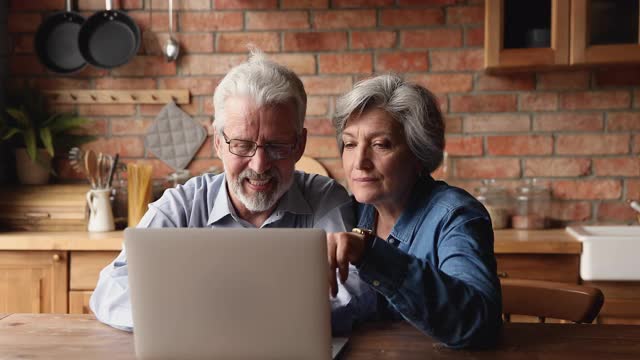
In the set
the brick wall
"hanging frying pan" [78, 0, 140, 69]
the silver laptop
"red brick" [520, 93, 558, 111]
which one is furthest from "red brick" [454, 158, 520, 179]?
the silver laptop

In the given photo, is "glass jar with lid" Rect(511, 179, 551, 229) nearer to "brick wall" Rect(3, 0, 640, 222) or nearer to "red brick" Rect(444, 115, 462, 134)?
"brick wall" Rect(3, 0, 640, 222)

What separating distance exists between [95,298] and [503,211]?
78.6 inches

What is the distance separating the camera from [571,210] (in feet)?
10.4

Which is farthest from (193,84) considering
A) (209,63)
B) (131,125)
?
(131,125)

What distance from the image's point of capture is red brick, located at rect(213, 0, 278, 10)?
3219 millimetres

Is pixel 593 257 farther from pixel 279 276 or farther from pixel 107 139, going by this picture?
pixel 107 139

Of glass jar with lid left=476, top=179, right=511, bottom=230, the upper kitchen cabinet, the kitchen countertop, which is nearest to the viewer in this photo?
the kitchen countertop

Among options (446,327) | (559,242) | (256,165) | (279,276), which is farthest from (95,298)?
(559,242)

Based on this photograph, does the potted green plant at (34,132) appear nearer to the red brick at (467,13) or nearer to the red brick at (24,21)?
the red brick at (24,21)

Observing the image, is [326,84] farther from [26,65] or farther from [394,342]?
[394,342]

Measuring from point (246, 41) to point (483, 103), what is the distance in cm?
110

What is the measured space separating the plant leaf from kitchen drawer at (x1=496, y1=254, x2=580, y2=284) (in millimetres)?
1904

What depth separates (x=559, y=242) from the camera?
2.66 m

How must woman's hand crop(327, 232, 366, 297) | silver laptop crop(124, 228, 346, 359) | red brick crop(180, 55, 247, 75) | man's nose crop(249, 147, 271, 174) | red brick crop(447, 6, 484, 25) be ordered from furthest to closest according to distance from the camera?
red brick crop(180, 55, 247, 75) < red brick crop(447, 6, 484, 25) < man's nose crop(249, 147, 271, 174) < woman's hand crop(327, 232, 366, 297) < silver laptop crop(124, 228, 346, 359)
